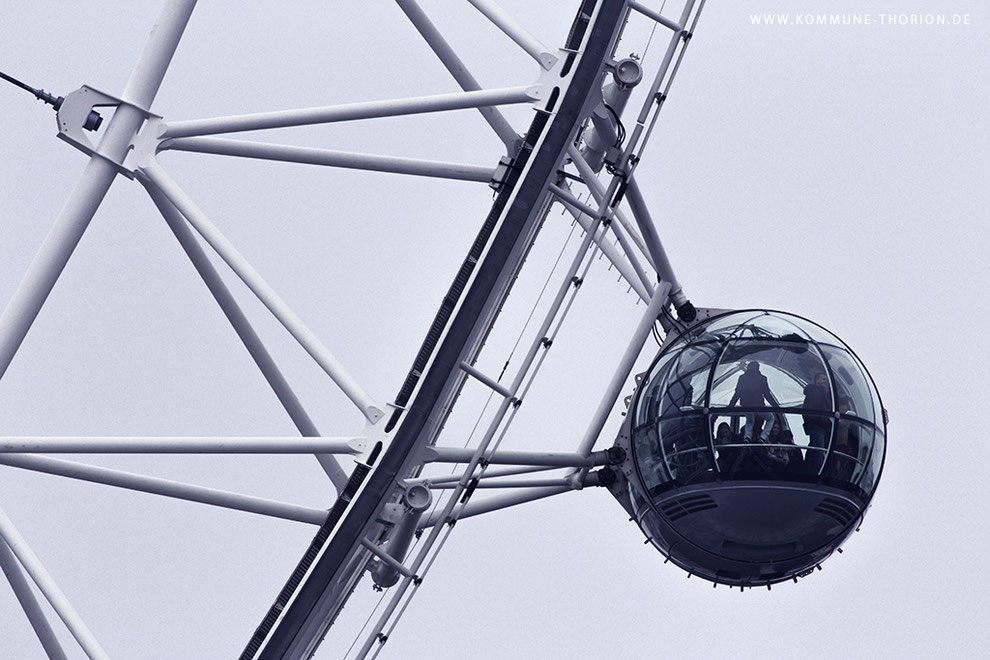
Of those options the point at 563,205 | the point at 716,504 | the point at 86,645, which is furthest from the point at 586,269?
the point at 86,645

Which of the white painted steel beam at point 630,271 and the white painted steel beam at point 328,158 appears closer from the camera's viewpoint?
the white painted steel beam at point 328,158

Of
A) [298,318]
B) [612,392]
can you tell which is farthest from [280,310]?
[612,392]

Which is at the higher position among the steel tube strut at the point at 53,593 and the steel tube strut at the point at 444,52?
the steel tube strut at the point at 444,52

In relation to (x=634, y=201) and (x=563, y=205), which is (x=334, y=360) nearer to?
(x=563, y=205)

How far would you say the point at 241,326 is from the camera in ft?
80.1

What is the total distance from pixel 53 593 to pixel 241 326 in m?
4.14

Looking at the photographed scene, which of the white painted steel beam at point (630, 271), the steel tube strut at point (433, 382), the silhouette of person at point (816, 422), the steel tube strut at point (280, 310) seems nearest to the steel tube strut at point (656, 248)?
the white painted steel beam at point (630, 271)

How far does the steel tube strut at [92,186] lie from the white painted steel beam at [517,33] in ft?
10.7

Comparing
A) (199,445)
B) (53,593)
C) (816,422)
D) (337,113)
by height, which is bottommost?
(53,593)

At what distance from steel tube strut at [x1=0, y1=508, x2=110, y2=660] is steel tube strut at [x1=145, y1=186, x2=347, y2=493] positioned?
12.4ft

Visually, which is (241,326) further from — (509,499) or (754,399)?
(754,399)

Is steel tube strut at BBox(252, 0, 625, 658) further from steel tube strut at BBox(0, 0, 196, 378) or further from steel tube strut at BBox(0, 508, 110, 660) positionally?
steel tube strut at BBox(0, 0, 196, 378)

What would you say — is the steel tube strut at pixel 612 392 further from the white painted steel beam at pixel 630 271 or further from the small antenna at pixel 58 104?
the small antenna at pixel 58 104

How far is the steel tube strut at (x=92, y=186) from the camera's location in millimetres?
21672
